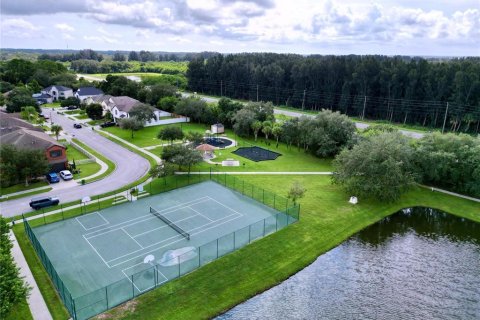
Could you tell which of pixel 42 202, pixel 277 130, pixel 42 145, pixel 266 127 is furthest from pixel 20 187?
pixel 277 130

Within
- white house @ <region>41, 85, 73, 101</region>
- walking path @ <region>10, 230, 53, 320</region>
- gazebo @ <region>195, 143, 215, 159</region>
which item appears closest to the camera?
walking path @ <region>10, 230, 53, 320</region>

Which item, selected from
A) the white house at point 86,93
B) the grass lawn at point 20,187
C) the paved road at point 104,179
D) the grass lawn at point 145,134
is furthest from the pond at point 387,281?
the white house at point 86,93

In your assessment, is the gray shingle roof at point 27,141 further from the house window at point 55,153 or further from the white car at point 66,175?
the white car at point 66,175

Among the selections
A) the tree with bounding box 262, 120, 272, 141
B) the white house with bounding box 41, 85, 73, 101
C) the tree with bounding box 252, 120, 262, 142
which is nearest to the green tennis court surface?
the tree with bounding box 262, 120, 272, 141

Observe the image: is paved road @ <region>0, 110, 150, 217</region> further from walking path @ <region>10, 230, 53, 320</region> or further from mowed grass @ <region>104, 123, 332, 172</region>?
walking path @ <region>10, 230, 53, 320</region>

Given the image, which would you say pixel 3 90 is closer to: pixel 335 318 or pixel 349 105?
pixel 349 105

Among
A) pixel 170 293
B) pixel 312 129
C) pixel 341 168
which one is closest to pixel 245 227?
pixel 170 293
